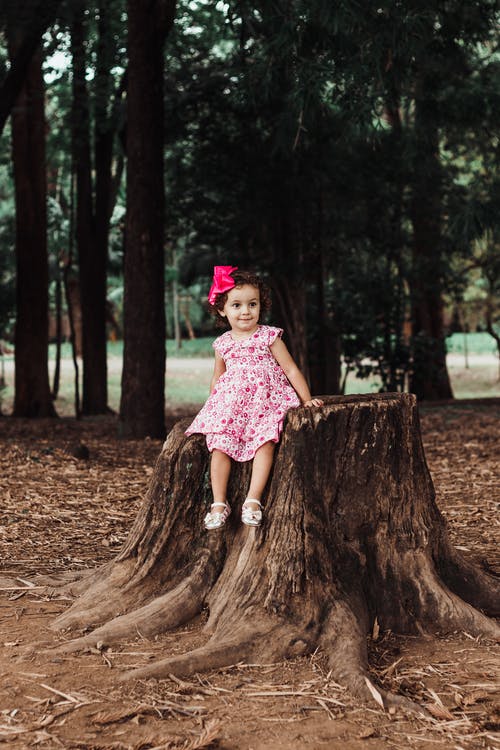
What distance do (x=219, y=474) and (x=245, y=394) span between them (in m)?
0.44

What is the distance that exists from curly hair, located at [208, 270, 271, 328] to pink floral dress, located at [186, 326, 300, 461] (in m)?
0.15

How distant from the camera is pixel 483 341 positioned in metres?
40.1

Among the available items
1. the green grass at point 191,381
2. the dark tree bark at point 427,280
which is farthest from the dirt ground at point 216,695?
the green grass at point 191,381

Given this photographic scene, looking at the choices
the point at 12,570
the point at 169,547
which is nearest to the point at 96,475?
the point at 12,570

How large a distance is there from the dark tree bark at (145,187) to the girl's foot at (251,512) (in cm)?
707

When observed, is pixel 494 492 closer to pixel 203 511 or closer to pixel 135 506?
pixel 135 506

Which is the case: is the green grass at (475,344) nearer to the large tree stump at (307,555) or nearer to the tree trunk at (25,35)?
the tree trunk at (25,35)

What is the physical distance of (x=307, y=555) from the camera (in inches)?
155

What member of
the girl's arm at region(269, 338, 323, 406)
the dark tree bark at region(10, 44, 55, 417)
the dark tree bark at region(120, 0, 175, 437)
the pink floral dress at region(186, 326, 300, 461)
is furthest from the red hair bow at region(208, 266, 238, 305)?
the dark tree bark at region(10, 44, 55, 417)

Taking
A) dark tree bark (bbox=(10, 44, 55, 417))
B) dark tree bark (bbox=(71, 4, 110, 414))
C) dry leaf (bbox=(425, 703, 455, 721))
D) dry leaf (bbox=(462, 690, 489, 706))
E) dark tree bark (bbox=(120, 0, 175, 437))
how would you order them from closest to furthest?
1. dry leaf (bbox=(425, 703, 455, 721))
2. dry leaf (bbox=(462, 690, 489, 706))
3. dark tree bark (bbox=(120, 0, 175, 437))
4. dark tree bark (bbox=(10, 44, 55, 417))
5. dark tree bark (bbox=(71, 4, 110, 414))

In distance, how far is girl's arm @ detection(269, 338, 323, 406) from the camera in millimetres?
4328

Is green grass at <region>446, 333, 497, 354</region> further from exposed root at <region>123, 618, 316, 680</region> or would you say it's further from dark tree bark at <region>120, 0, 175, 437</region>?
exposed root at <region>123, 618, 316, 680</region>

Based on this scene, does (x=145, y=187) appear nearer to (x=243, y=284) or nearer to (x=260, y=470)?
(x=243, y=284)

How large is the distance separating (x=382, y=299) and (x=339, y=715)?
1362 cm
